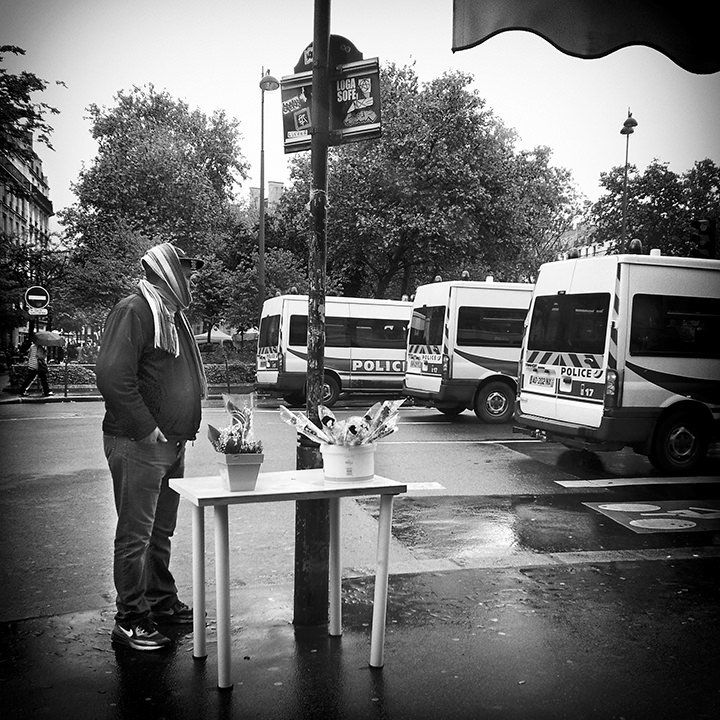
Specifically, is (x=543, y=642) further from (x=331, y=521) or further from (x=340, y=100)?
(x=340, y=100)

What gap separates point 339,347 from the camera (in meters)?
18.6

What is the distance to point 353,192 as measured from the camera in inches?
1038

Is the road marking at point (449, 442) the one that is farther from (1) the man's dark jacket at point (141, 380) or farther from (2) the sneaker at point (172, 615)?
(1) the man's dark jacket at point (141, 380)

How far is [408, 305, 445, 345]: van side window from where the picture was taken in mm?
15564

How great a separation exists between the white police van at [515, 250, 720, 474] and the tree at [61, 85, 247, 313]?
24297mm

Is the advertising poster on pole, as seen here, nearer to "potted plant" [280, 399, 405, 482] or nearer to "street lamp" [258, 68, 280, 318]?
"potted plant" [280, 399, 405, 482]

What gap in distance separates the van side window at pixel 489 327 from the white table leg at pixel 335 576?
11.3 m

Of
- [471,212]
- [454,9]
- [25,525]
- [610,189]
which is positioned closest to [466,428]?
[25,525]

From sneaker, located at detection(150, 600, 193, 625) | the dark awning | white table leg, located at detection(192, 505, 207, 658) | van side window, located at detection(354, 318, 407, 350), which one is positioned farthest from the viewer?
van side window, located at detection(354, 318, 407, 350)

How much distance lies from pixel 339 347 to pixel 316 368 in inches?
556

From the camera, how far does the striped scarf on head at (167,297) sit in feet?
13.1

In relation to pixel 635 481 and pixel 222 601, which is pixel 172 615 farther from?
pixel 635 481

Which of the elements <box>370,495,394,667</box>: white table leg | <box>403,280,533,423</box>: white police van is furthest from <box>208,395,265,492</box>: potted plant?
<box>403,280,533,423</box>: white police van

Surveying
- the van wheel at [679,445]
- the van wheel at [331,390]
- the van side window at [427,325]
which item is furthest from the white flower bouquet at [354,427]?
the van wheel at [331,390]
